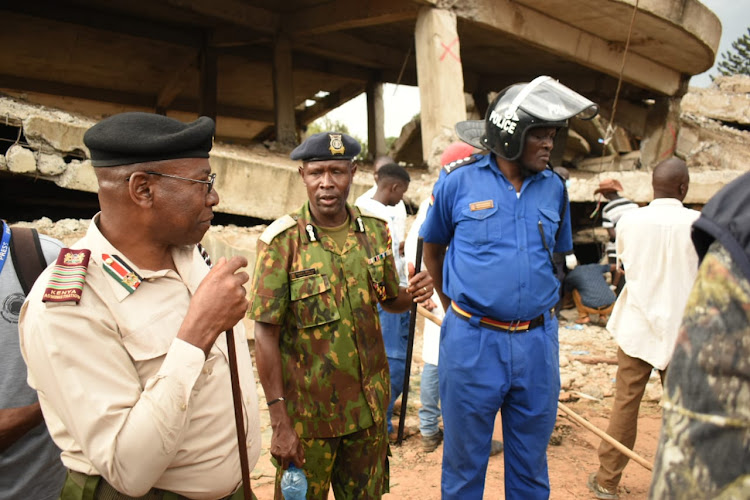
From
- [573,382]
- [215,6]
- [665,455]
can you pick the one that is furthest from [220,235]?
[665,455]

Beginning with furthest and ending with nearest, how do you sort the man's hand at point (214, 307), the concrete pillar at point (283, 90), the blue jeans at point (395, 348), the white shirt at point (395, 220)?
1. the concrete pillar at point (283, 90)
2. the white shirt at point (395, 220)
3. the blue jeans at point (395, 348)
4. the man's hand at point (214, 307)

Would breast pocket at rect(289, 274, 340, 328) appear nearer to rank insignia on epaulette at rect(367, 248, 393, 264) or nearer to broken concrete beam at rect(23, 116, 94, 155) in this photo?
rank insignia on epaulette at rect(367, 248, 393, 264)

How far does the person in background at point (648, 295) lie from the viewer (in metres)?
3.40

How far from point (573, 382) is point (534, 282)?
11.5ft

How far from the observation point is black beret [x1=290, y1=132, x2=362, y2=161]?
2.64 meters

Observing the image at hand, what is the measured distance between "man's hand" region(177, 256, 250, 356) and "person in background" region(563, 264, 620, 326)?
719 cm

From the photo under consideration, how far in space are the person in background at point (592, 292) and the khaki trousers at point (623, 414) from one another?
4490 millimetres

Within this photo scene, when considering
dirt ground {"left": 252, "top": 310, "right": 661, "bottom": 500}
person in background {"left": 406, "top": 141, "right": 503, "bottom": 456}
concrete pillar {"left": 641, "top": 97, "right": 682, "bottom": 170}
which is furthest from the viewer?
concrete pillar {"left": 641, "top": 97, "right": 682, "bottom": 170}

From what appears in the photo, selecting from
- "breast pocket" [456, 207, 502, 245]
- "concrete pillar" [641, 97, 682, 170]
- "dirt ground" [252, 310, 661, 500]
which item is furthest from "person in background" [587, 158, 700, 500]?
"concrete pillar" [641, 97, 682, 170]

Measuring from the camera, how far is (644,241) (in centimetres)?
345

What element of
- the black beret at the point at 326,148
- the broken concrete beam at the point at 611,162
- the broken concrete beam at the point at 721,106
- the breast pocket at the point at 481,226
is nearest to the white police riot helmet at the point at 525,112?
the breast pocket at the point at 481,226

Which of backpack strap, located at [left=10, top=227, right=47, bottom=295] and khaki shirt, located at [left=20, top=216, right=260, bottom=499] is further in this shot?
backpack strap, located at [left=10, top=227, right=47, bottom=295]

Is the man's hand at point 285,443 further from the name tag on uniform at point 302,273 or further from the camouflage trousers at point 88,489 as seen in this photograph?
the camouflage trousers at point 88,489

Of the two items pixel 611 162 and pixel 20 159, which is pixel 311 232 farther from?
pixel 611 162
